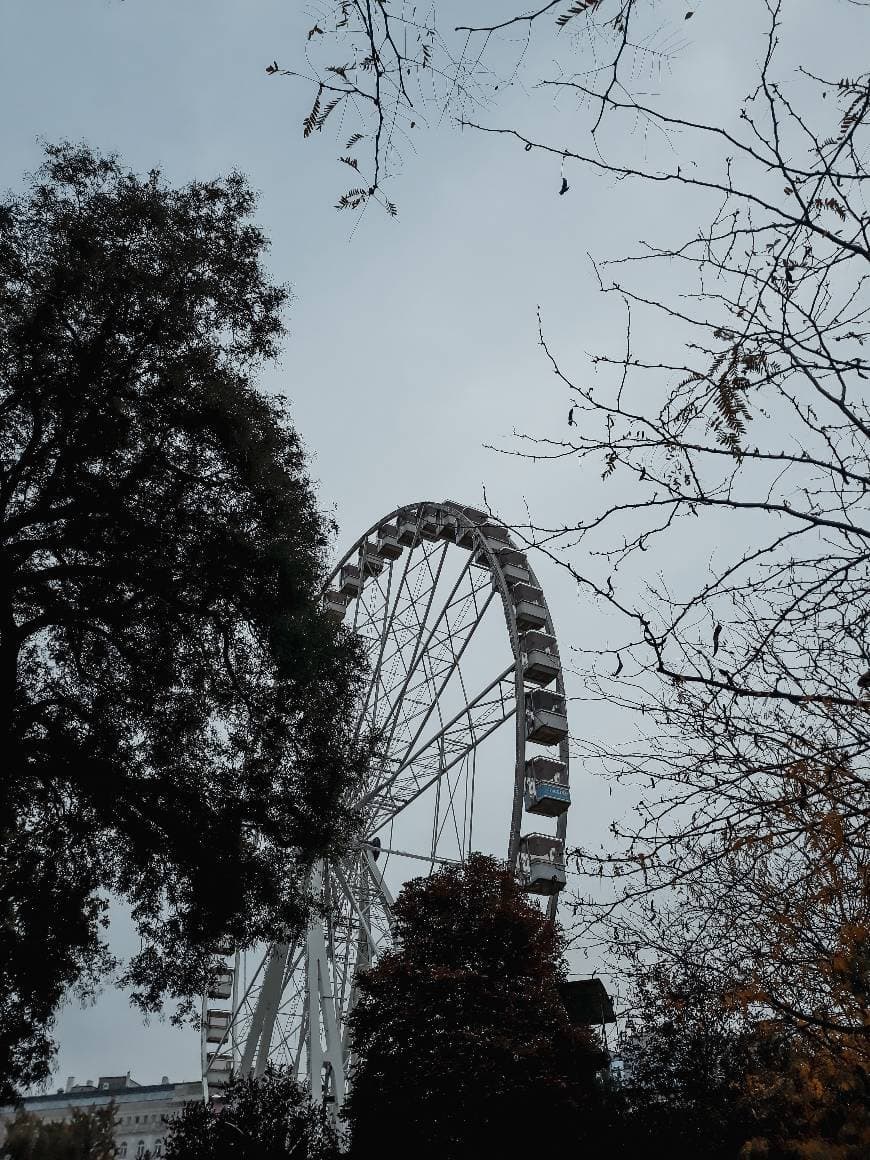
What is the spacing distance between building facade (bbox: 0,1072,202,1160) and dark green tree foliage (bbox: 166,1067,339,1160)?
141ft

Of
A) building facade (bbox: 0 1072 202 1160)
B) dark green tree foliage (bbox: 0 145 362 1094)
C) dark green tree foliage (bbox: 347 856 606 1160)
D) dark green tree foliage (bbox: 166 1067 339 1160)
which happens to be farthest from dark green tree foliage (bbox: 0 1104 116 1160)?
dark green tree foliage (bbox: 0 145 362 1094)

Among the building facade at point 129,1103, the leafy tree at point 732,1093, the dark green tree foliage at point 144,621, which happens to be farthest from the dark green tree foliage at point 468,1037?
the building facade at point 129,1103

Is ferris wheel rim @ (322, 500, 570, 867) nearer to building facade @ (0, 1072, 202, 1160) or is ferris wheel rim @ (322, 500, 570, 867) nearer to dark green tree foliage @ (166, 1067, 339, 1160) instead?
dark green tree foliage @ (166, 1067, 339, 1160)

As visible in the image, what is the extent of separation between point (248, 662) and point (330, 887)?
414 inches

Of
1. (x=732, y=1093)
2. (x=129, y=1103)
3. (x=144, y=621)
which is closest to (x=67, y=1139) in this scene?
(x=129, y=1103)

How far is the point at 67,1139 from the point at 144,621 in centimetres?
3721

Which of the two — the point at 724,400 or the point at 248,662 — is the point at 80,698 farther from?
the point at 724,400

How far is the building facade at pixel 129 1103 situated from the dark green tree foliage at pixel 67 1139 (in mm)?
9552

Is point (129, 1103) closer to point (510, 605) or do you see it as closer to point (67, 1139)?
point (67, 1139)

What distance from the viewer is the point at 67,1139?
37.8 metres

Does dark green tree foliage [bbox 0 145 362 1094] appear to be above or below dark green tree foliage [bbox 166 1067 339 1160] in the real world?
above

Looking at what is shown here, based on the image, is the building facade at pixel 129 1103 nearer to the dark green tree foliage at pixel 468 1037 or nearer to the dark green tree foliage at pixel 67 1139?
the dark green tree foliage at pixel 67 1139

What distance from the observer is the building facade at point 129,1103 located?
2149 inches

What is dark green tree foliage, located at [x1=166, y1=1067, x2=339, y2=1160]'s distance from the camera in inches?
509
